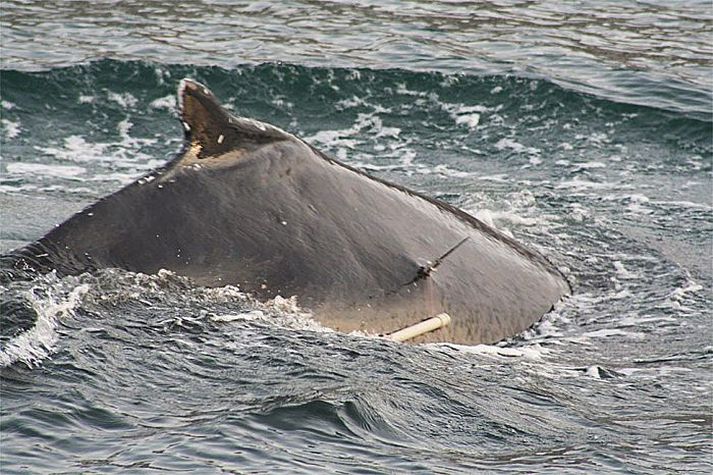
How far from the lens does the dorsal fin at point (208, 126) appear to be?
6.95 m

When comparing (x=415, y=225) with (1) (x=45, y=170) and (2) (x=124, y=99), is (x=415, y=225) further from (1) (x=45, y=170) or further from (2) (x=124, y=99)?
(2) (x=124, y=99)

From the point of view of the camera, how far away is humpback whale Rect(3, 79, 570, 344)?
21.9 feet

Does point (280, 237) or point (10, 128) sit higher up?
point (280, 237)

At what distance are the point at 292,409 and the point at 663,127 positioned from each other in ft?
28.4

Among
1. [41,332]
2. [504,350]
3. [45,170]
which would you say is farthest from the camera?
[45,170]

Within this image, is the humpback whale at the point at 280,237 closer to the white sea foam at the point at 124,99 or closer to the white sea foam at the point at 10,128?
the white sea foam at the point at 10,128

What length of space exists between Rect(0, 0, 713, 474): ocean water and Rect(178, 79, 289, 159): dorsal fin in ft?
2.41

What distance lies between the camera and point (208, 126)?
700 centimetres

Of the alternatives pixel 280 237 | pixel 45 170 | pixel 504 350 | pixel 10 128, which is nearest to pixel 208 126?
pixel 280 237

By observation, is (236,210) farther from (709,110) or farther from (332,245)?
(709,110)

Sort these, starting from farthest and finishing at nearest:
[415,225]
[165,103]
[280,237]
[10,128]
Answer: [165,103] → [10,128] → [415,225] → [280,237]

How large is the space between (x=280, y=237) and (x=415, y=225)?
0.93 metres

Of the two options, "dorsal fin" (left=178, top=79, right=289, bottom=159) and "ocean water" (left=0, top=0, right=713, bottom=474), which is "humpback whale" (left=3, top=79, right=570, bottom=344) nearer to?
"dorsal fin" (left=178, top=79, right=289, bottom=159)

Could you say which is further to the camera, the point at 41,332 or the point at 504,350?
the point at 504,350
